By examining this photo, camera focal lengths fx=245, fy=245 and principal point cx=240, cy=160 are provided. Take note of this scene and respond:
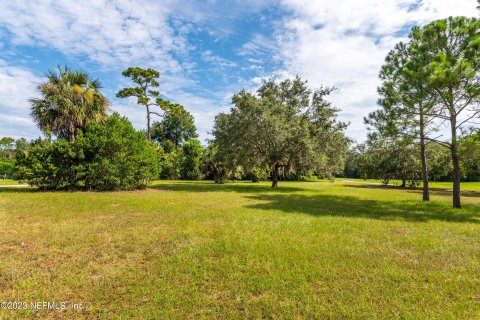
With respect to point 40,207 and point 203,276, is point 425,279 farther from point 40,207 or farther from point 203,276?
point 40,207

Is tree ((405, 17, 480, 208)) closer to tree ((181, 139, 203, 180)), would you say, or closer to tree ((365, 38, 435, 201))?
tree ((365, 38, 435, 201))

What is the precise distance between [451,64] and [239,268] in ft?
36.6

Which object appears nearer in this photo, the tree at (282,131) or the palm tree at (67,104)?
the palm tree at (67,104)

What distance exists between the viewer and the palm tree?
52.0ft

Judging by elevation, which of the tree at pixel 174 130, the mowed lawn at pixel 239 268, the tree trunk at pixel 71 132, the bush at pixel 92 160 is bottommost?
the mowed lawn at pixel 239 268

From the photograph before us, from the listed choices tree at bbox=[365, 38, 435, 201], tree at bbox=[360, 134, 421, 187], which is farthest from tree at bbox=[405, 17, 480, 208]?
tree at bbox=[360, 134, 421, 187]

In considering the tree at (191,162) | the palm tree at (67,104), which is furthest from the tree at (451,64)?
the tree at (191,162)

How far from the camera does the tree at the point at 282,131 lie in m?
19.9

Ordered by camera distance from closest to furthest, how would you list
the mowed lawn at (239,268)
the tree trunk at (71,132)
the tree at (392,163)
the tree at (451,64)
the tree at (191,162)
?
1. the mowed lawn at (239,268)
2. the tree at (451,64)
3. the tree trunk at (71,132)
4. the tree at (392,163)
5. the tree at (191,162)

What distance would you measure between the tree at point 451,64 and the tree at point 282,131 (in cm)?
932

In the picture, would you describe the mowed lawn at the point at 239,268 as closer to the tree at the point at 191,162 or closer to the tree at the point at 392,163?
the tree at the point at 392,163

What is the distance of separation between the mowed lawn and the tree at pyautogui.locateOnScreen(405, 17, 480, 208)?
5546 mm

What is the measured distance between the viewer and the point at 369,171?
115ft

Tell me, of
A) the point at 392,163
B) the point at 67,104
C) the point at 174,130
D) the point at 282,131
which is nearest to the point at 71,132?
the point at 67,104
